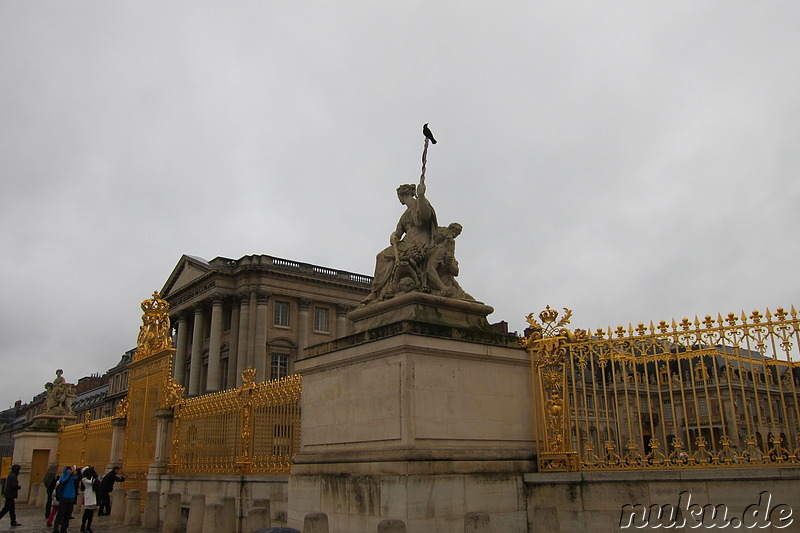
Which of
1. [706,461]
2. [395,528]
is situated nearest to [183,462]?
[395,528]

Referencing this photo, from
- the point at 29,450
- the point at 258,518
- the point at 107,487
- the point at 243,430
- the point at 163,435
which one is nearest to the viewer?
the point at 258,518

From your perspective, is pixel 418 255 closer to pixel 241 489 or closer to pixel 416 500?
pixel 416 500

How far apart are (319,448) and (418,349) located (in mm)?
2309

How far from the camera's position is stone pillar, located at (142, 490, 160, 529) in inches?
574

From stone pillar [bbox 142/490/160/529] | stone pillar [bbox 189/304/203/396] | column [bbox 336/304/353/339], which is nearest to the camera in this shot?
stone pillar [bbox 142/490/160/529]

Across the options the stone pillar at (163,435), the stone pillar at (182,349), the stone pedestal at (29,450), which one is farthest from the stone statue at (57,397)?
the stone pillar at (182,349)

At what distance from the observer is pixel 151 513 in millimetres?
14633

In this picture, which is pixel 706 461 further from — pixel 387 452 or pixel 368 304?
pixel 368 304

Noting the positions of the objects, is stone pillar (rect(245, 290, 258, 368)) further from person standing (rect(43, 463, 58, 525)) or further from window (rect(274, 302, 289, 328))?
person standing (rect(43, 463, 58, 525))

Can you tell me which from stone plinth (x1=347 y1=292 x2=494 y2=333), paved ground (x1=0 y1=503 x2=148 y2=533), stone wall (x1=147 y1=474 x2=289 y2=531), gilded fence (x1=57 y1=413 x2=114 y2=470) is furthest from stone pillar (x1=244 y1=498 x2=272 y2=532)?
gilded fence (x1=57 y1=413 x2=114 y2=470)

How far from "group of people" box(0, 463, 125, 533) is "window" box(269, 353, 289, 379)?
3786 centimetres

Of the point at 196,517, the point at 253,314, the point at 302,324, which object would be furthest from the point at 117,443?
the point at 302,324

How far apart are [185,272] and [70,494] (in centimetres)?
5438

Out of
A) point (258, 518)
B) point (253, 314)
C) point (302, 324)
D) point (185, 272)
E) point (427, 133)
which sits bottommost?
point (258, 518)
